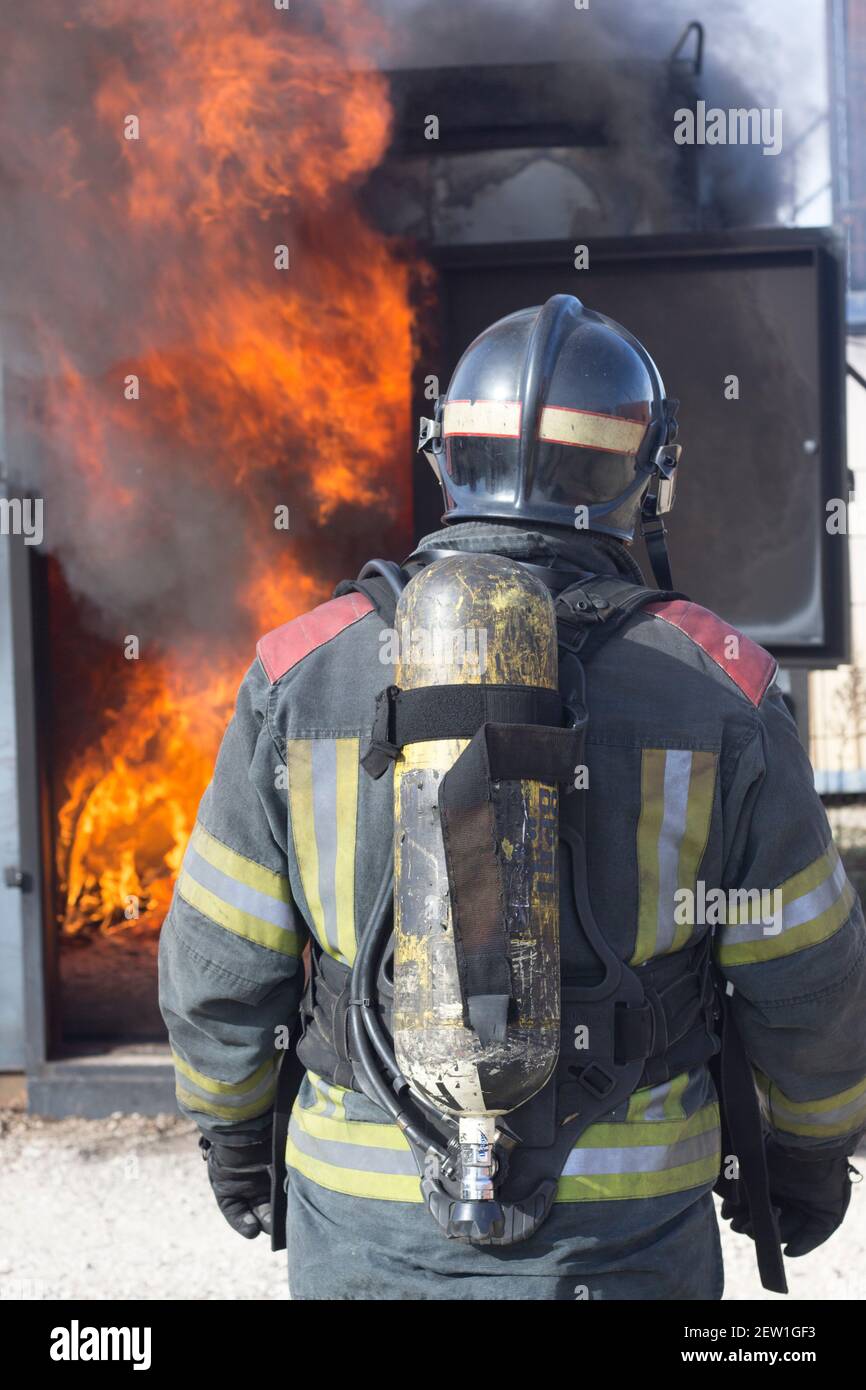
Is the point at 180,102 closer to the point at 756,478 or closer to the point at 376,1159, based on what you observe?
the point at 756,478

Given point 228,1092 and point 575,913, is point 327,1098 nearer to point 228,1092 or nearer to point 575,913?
point 228,1092

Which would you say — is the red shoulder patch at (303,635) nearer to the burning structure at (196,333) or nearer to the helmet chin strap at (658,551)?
the helmet chin strap at (658,551)

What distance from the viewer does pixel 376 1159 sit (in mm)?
1851

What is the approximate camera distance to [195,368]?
5.62m

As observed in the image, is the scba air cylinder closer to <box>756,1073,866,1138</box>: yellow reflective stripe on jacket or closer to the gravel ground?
<box>756,1073,866,1138</box>: yellow reflective stripe on jacket

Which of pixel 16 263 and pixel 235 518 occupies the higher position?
pixel 16 263

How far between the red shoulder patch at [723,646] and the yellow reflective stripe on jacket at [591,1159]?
0.60 m

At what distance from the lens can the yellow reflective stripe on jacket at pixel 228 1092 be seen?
2129mm

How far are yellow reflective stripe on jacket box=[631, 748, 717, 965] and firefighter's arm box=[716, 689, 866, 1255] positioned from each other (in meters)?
0.06

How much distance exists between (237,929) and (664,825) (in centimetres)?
64

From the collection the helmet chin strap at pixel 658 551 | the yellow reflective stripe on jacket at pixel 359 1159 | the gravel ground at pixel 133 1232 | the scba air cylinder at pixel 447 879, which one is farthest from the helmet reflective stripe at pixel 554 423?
the gravel ground at pixel 133 1232
